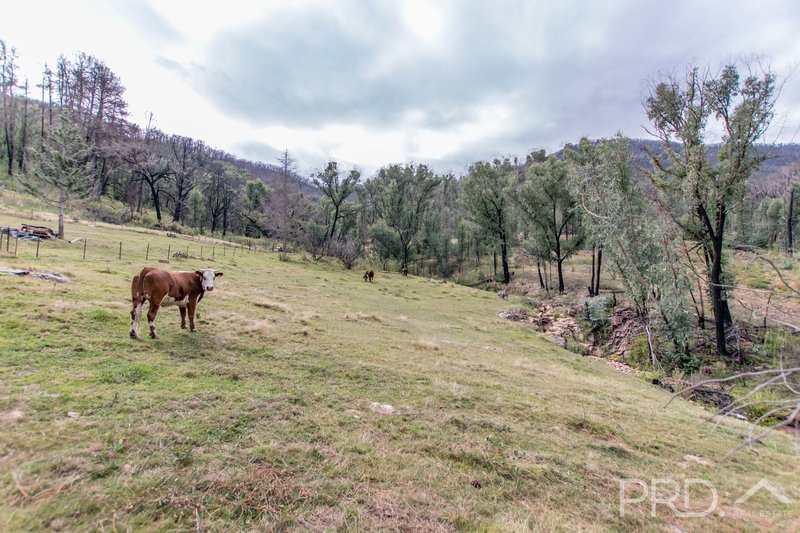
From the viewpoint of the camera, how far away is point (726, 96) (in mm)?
14297

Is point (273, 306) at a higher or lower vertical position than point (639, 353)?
higher

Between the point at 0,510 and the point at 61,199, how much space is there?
23483mm

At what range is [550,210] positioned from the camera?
1191 inches

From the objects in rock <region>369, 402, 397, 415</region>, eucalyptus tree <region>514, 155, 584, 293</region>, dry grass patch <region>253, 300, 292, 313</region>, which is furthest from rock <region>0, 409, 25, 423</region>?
eucalyptus tree <region>514, 155, 584, 293</region>

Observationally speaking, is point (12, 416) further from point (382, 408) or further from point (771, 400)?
point (771, 400)

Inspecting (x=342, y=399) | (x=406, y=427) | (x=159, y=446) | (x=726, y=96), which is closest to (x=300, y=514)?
(x=159, y=446)

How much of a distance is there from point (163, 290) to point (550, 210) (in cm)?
3007

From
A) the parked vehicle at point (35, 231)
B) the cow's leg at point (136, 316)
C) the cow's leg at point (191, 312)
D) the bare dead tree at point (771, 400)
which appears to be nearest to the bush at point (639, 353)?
the bare dead tree at point (771, 400)

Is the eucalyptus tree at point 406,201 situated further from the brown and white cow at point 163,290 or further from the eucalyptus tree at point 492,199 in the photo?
the brown and white cow at point 163,290

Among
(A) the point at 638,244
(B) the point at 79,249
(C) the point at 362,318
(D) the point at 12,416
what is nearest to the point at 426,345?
(C) the point at 362,318

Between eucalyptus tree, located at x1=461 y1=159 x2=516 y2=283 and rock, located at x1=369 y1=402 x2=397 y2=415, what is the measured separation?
33.0 metres

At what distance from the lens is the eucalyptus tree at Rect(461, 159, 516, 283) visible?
36.2 metres

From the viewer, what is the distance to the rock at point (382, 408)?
546 centimetres

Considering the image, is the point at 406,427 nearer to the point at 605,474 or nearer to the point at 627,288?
the point at 605,474
